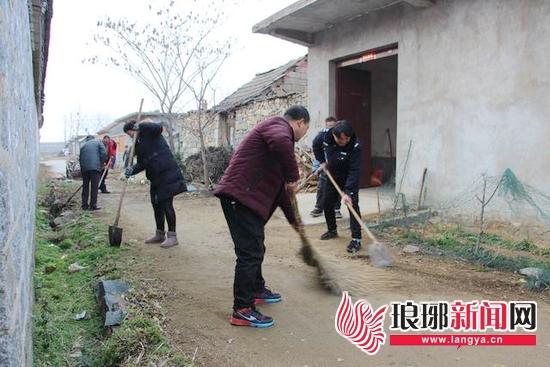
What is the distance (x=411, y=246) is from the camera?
5.60 metres

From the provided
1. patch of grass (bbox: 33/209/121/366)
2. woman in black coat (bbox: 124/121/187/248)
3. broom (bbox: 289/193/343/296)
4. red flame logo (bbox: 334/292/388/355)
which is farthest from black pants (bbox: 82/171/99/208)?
red flame logo (bbox: 334/292/388/355)

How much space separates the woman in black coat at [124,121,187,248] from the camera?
5668 mm

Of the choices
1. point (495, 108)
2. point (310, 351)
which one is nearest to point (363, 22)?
point (495, 108)

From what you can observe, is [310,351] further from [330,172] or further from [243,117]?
[243,117]

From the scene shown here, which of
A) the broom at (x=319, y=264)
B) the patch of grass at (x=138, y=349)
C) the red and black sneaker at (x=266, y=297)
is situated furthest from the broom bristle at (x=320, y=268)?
the patch of grass at (x=138, y=349)

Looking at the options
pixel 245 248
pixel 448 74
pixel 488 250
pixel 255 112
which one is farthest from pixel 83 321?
pixel 255 112

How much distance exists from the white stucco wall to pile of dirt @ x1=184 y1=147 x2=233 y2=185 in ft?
19.4

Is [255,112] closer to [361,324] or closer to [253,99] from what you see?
[253,99]

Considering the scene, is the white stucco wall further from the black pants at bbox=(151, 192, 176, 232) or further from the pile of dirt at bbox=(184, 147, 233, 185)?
the pile of dirt at bbox=(184, 147, 233, 185)

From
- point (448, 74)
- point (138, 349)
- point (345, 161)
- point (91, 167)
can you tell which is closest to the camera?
point (138, 349)

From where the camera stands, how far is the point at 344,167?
5.63 metres

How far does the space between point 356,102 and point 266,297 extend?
273 inches

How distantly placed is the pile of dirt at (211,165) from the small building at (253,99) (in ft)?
3.95

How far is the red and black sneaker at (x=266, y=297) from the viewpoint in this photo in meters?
3.87
